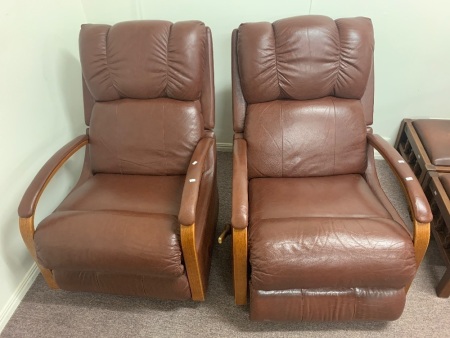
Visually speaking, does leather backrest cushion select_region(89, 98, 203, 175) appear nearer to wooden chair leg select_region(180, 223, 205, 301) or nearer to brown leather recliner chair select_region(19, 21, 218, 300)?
brown leather recliner chair select_region(19, 21, 218, 300)

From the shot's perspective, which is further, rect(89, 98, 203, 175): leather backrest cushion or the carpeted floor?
rect(89, 98, 203, 175): leather backrest cushion

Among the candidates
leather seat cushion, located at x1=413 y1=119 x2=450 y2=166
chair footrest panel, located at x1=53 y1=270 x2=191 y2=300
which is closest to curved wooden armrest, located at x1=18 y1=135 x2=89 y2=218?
chair footrest panel, located at x1=53 y1=270 x2=191 y2=300

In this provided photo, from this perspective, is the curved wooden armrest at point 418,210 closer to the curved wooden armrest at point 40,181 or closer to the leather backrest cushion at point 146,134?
the leather backrest cushion at point 146,134

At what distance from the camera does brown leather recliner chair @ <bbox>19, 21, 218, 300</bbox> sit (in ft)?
3.95

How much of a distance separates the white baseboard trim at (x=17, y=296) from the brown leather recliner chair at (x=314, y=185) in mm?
1019

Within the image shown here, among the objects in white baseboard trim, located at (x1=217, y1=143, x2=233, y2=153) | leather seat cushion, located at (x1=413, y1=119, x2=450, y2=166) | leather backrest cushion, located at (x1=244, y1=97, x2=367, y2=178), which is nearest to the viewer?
leather backrest cushion, located at (x1=244, y1=97, x2=367, y2=178)

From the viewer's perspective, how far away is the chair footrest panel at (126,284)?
1.30m

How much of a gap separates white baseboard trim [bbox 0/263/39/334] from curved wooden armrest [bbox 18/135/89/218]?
0.52 m

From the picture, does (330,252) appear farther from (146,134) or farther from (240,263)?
(146,134)

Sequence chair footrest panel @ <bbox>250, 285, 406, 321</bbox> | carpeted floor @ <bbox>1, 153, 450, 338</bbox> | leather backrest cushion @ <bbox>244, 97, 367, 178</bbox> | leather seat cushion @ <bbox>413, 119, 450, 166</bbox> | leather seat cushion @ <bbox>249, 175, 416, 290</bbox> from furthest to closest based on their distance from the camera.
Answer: leather seat cushion @ <bbox>413, 119, 450, 166</bbox>
leather backrest cushion @ <bbox>244, 97, 367, 178</bbox>
carpeted floor @ <bbox>1, 153, 450, 338</bbox>
chair footrest panel @ <bbox>250, 285, 406, 321</bbox>
leather seat cushion @ <bbox>249, 175, 416, 290</bbox>

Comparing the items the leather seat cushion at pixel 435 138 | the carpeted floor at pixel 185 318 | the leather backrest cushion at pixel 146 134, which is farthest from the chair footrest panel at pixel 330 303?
the leather seat cushion at pixel 435 138

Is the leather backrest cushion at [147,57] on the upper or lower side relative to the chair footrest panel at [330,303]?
upper

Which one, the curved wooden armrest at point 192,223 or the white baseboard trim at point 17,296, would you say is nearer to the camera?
the curved wooden armrest at point 192,223

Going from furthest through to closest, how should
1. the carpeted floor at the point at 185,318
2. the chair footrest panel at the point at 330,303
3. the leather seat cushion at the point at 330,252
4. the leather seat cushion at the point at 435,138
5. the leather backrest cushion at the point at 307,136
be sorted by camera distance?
the leather seat cushion at the point at 435,138
the leather backrest cushion at the point at 307,136
the carpeted floor at the point at 185,318
the chair footrest panel at the point at 330,303
the leather seat cushion at the point at 330,252
